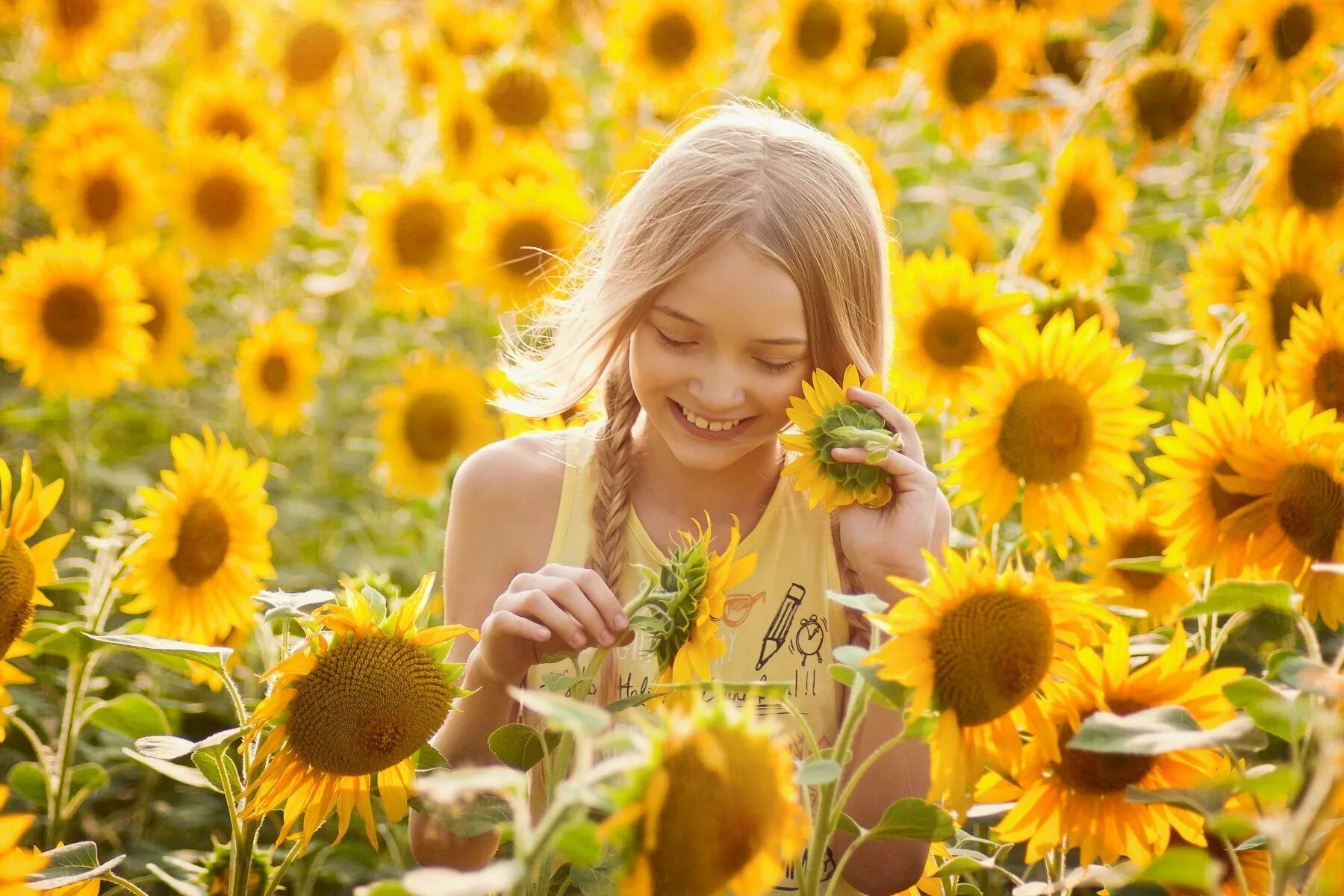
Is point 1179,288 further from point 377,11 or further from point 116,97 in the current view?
point 377,11

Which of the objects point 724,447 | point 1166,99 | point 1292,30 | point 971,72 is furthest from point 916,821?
point 971,72

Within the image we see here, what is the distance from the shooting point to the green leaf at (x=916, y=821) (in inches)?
39.5

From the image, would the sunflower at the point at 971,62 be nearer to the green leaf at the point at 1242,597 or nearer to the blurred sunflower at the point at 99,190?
the blurred sunflower at the point at 99,190

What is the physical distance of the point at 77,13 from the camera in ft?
11.4

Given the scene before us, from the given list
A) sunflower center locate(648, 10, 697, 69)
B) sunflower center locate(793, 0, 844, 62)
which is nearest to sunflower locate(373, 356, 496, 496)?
sunflower center locate(648, 10, 697, 69)

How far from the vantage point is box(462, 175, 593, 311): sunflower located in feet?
9.69

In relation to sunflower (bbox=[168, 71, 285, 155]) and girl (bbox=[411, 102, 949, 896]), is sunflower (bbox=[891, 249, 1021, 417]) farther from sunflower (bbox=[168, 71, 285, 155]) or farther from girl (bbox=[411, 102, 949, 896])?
sunflower (bbox=[168, 71, 285, 155])

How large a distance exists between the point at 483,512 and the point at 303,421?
1.63 m

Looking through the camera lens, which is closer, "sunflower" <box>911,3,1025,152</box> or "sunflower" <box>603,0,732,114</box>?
"sunflower" <box>911,3,1025,152</box>

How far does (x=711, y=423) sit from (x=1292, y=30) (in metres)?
1.96

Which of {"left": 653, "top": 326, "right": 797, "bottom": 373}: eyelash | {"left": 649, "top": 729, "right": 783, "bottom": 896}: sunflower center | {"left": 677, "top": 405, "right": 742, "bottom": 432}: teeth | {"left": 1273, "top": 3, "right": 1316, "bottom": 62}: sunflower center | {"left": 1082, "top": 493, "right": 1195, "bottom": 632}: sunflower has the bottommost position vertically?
{"left": 1082, "top": 493, "right": 1195, "bottom": 632}: sunflower

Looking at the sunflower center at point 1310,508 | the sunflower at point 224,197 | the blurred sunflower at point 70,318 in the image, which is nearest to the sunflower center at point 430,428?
the blurred sunflower at point 70,318

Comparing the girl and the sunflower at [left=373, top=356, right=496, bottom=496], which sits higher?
the girl

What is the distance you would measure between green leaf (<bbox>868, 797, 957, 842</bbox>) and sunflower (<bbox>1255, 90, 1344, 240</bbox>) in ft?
5.36
